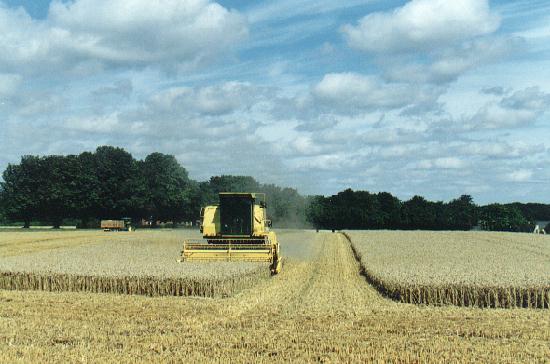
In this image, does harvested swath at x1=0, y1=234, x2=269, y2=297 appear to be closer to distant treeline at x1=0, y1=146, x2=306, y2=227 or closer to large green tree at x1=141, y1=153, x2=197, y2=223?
distant treeline at x1=0, y1=146, x2=306, y2=227

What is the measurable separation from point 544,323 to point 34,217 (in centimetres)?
8529

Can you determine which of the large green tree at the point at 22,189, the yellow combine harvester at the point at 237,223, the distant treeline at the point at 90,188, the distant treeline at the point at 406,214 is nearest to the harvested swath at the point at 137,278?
the yellow combine harvester at the point at 237,223

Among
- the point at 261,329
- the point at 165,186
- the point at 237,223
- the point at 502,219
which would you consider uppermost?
the point at 165,186

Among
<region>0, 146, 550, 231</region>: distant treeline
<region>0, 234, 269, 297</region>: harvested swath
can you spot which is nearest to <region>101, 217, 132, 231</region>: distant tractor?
<region>0, 146, 550, 231</region>: distant treeline

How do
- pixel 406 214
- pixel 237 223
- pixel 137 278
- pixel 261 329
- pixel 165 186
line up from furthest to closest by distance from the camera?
pixel 406 214 < pixel 165 186 < pixel 237 223 < pixel 137 278 < pixel 261 329

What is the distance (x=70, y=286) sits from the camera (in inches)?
819

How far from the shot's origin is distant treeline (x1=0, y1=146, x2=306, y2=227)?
87375 mm

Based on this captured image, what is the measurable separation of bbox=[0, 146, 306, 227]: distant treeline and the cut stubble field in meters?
65.4

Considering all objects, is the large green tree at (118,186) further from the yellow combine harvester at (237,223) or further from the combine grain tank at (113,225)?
the yellow combine harvester at (237,223)

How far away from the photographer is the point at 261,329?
1341 centimetres

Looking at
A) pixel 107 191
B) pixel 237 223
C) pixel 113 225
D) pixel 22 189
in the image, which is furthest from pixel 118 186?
pixel 237 223

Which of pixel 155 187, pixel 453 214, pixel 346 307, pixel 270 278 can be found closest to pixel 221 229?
pixel 270 278

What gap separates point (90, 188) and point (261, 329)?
7926cm

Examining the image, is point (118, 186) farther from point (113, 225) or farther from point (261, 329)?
point (261, 329)
